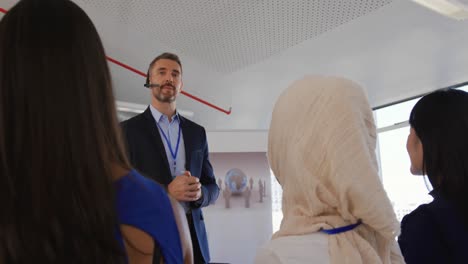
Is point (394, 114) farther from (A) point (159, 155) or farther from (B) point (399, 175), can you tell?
(A) point (159, 155)

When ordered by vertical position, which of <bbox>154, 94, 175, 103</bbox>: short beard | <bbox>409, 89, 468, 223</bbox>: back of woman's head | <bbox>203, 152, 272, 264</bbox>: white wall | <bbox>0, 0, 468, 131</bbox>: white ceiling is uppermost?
<bbox>0, 0, 468, 131</bbox>: white ceiling

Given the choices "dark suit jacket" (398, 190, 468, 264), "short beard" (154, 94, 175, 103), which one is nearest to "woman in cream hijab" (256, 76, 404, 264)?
"dark suit jacket" (398, 190, 468, 264)

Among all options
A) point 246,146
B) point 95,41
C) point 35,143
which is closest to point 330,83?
point 95,41

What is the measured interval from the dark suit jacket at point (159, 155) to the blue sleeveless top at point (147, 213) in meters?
1.13

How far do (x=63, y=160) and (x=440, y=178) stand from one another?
1184 mm

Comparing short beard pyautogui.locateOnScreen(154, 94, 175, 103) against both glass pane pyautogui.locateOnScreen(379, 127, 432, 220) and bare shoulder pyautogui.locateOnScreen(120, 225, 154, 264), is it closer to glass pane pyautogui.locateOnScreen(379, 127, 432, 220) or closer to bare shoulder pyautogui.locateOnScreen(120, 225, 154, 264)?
bare shoulder pyautogui.locateOnScreen(120, 225, 154, 264)

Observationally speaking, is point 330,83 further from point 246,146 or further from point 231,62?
point 231,62

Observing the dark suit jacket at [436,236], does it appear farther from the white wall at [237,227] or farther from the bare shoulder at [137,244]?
the white wall at [237,227]

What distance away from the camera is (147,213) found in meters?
0.65

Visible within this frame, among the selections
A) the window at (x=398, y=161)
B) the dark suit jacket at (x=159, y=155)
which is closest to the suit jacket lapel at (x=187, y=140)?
the dark suit jacket at (x=159, y=155)

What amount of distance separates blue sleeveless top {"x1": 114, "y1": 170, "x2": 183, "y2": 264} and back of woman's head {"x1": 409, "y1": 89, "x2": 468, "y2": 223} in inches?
38.7

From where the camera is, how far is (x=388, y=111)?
4.13 metres

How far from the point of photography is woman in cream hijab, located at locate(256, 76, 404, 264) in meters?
0.87

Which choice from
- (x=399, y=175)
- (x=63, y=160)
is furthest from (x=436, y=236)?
(x=399, y=175)
